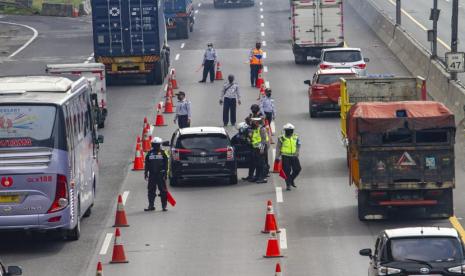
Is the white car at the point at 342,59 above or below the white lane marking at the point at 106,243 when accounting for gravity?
below

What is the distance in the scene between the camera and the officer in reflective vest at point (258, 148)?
34.5 m

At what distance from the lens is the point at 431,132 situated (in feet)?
94.9

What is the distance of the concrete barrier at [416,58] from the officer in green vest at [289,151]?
9.04 meters

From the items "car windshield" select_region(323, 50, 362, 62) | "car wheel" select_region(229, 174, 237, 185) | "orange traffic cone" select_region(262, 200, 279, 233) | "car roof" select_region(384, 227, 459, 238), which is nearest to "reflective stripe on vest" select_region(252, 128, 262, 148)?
"car wheel" select_region(229, 174, 237, 185)

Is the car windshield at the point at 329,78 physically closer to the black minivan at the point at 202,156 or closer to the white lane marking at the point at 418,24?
the black minivan at the point at 202,156

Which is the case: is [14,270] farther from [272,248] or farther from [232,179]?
[232,179]

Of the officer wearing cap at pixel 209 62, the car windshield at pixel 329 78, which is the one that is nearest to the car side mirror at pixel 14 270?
the car windshield at pixel 329 78

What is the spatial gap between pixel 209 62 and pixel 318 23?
338 inches

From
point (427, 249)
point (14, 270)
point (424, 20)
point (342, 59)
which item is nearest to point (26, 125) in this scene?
point (14, 270)

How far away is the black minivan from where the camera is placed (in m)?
34.0

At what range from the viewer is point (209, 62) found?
54.2 metres

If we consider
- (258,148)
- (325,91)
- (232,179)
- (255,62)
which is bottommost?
(255,62)

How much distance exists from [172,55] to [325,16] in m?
7.85

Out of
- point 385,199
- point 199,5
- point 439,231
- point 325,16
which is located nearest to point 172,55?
point 325,16
